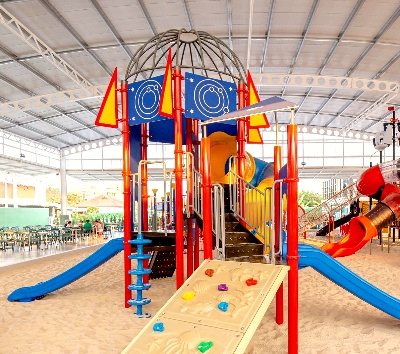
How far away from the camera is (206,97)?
5.52 m

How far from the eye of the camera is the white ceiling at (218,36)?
934 cm

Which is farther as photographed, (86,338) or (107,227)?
(107,227)

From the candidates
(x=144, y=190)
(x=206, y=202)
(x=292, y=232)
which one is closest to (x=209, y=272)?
(x=206, y=202)

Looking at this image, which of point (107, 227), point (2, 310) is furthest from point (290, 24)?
point (107, 227)

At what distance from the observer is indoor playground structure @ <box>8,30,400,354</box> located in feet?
11.7

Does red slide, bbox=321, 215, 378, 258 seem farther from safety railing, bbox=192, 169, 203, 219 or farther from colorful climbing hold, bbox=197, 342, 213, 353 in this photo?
colorful climbing hold, bbox=197, 342, 213, 353

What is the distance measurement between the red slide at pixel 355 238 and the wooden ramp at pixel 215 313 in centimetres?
691

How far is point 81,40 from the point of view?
10758 millimetres

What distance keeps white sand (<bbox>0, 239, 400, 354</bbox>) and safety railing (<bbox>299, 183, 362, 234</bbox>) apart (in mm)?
5521

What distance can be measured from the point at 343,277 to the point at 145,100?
3376 millimetres

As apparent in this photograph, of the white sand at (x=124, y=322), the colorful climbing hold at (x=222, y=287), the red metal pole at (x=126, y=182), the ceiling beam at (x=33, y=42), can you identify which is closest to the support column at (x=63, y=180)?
the ceiling beam at (x=33, y=42)

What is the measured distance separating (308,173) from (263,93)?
888cm

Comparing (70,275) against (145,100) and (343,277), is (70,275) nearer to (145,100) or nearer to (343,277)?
(145,100)

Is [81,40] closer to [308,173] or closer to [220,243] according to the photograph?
[220,243]
